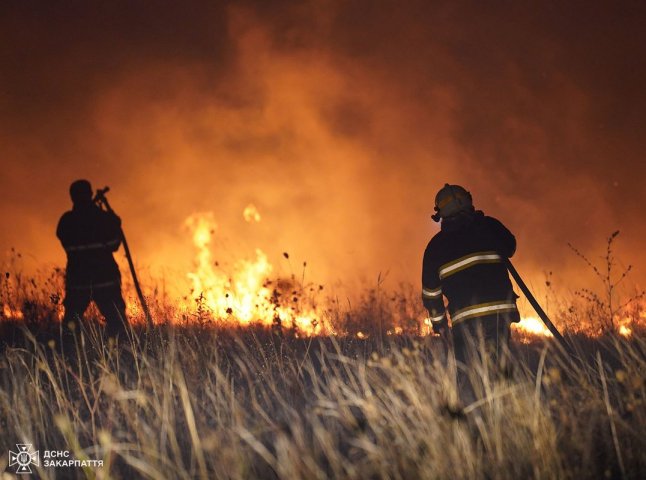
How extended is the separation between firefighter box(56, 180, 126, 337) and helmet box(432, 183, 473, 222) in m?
4.60

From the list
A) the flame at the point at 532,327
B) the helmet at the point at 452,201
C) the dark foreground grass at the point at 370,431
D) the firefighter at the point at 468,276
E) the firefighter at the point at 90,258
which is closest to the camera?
the dark foreground grass at the point at 370,431

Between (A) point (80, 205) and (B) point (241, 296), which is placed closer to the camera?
(B) point (241, 296)

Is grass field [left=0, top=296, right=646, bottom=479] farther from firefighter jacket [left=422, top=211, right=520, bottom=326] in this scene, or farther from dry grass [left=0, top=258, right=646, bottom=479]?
firefighter jacket [left=422, top=211, right=520, bottom=326]

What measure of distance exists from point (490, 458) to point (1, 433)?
3463 millimetres

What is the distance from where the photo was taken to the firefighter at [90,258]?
7.41 metres

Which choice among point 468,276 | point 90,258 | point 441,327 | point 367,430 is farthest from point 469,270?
point 90,258

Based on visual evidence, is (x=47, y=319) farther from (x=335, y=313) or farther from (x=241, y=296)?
(x=335, y=313)

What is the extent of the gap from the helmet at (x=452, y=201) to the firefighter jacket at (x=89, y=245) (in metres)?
4.80

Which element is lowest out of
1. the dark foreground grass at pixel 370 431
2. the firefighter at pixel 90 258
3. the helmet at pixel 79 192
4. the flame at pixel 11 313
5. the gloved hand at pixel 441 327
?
the dark foreground grass at pixel 370 431

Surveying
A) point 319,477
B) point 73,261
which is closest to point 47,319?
point 73,261

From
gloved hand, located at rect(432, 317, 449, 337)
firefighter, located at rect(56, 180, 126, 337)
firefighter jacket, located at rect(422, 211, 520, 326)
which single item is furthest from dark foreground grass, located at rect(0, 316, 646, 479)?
firefighter, located at rect(56, 180, 126, 337)

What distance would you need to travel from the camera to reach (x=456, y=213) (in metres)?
5.00

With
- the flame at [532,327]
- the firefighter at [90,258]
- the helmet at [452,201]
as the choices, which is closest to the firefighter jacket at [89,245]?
the firefighter at [90,258]

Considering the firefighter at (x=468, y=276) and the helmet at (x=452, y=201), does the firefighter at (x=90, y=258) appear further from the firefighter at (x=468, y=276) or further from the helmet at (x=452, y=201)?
the helmet at (x=452, y=201)
